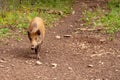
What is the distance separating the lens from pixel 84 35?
10445 millimetres

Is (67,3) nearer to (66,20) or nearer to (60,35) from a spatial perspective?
(66,20)

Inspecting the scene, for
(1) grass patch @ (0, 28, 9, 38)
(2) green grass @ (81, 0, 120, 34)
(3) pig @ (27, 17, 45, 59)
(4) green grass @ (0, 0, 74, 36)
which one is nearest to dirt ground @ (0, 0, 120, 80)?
(3) pig @ (27, 17, 45, 59)

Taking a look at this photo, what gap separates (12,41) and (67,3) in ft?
26.2

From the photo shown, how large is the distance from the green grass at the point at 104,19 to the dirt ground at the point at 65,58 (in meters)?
0.73

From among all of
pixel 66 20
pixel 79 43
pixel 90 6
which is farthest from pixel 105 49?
pixel 90 6

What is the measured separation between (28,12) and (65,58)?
556cm

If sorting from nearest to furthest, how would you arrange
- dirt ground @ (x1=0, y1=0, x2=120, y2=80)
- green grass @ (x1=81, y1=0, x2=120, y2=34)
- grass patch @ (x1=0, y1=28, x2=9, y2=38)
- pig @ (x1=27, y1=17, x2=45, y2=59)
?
dirt ground @ (x1=0, y1=0, x2=120, y2=80) < pig @ (x1=27, y1=17, x2=45, y2=59) < grass patch @ (x1=0, y1=28, x2=9, y2=38) < green grass @ (x1=81, y1=0, x2=120, y2=34)

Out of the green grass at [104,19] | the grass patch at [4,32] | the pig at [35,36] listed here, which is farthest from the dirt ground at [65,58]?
the green grass at [104,19]

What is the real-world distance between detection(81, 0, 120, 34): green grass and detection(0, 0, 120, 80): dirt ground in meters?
0.73

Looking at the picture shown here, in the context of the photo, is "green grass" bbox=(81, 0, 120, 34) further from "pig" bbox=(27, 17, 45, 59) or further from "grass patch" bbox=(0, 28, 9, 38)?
"pig" bbox=(27, 17, 45, 59)

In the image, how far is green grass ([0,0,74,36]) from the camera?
11.5 m

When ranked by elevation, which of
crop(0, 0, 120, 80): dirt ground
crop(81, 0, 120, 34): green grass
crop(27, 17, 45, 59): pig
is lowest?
crop(0, 0, 120, 80): dirt ground

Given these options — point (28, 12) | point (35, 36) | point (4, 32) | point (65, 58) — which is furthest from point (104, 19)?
point (35, 36)

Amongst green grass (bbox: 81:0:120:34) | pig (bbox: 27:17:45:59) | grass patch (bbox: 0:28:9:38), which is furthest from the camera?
green grass (bbox: 81:0:120:34)
